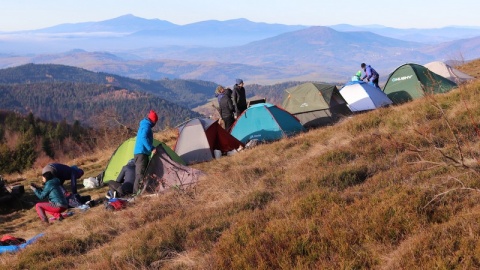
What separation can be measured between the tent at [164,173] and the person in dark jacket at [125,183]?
463mm

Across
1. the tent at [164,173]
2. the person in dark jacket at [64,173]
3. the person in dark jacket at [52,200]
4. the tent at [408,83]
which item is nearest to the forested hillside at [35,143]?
the person in dark jacket at [64,173]

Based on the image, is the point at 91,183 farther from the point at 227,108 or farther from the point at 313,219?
the point at 313,219

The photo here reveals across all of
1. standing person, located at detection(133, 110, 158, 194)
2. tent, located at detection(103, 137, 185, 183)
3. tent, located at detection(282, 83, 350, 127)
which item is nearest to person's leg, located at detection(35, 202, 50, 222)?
standing person, located at detection(133, 110, 158, 194)

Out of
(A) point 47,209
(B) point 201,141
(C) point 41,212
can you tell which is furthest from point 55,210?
(B) point 201,141

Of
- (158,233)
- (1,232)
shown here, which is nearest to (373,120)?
(158,233)

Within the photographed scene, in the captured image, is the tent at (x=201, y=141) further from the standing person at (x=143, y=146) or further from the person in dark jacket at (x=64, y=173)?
the person in dark jacket at (x=64, y=173)

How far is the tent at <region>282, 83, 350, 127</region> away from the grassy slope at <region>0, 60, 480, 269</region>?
631 centimetres

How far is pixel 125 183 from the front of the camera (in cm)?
1014

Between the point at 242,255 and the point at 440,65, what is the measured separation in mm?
19804

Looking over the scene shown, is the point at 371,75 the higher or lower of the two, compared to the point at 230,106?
higher

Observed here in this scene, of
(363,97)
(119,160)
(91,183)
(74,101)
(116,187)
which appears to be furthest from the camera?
(74,101)

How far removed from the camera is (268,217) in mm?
5871

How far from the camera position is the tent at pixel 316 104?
15.9 metres

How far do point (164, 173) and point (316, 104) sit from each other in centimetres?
784
